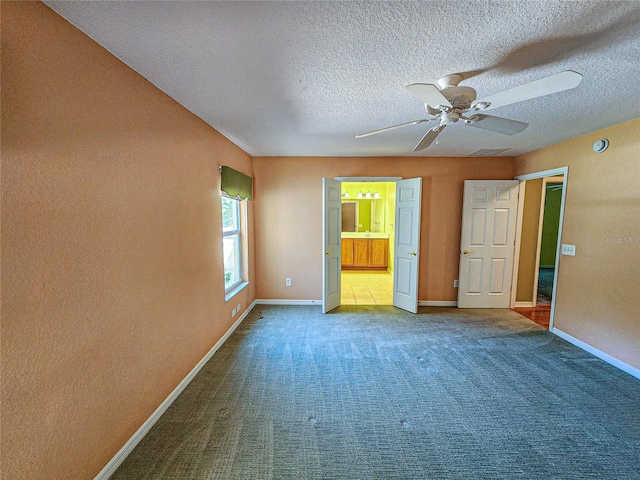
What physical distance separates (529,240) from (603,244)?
1.38 m

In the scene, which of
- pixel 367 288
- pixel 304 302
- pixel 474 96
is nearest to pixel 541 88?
pixel 474 96

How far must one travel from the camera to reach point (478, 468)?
4.95 ft

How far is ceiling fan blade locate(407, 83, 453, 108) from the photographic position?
1310 mm

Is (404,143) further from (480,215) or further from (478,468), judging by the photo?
(478,468)

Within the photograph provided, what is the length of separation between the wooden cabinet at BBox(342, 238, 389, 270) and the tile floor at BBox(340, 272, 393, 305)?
315 mm

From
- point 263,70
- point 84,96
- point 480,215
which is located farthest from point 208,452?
point 480,215

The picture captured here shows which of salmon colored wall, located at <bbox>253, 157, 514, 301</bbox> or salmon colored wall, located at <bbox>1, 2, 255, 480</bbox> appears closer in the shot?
salmon colored wall, located at <bbox>1, 2, 255, 480</bbox>

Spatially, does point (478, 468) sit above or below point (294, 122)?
below

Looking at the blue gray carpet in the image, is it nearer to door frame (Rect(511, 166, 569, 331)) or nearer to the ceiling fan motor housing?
door frame (Rect(511, 166, 569, 331))

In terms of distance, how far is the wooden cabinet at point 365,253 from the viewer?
6605 millimetres

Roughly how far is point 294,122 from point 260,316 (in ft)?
8.64

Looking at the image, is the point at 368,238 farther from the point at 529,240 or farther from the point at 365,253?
the point at 529,240

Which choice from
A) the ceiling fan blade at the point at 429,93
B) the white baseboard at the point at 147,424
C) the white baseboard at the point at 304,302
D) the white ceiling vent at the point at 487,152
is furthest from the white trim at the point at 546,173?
the white baseboard at the point at 147,424

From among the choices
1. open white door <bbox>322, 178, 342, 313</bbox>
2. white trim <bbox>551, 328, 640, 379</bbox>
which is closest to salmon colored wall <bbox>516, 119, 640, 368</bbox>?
white trim <bbox>551, 328, 640, 379</bbox>
